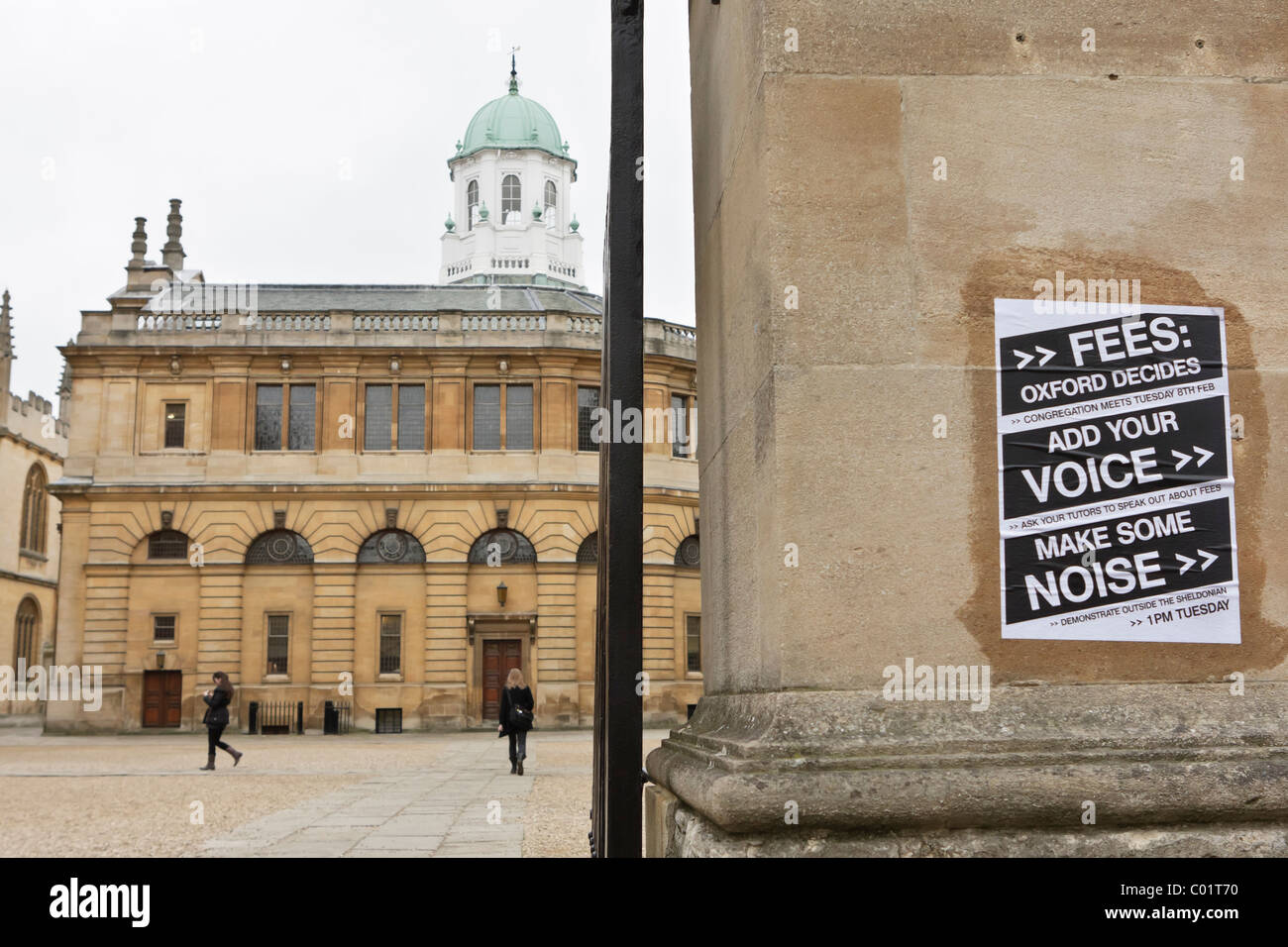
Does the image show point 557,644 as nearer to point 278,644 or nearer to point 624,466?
point 278,644

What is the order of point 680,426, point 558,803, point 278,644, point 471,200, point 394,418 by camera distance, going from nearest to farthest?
point 558,803 → point 278,644 → point 394,418 → point 680,426 → point 471,200

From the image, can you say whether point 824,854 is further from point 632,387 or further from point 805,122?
point 805,122

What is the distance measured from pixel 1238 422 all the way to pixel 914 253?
998mm

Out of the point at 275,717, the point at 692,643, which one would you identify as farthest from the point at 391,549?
the point at 692,643

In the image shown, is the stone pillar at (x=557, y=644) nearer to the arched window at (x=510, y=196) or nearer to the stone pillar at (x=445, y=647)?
the stone pillar at (x=445, y=647)

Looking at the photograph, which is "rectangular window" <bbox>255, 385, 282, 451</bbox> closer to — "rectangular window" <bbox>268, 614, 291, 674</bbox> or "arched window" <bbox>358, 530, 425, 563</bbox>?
"arched window" <bbox>358, 530, 425, 563</bbox>

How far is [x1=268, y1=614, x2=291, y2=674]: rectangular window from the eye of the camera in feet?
129

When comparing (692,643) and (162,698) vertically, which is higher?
(692,643)

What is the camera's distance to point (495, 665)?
130ft

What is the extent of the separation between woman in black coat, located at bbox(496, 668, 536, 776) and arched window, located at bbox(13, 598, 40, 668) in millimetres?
45631

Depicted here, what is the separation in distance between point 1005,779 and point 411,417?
129ft

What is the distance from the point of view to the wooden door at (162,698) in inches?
1524

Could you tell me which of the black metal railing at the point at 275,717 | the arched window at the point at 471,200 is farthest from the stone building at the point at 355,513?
the arched window at the point at 471,200
